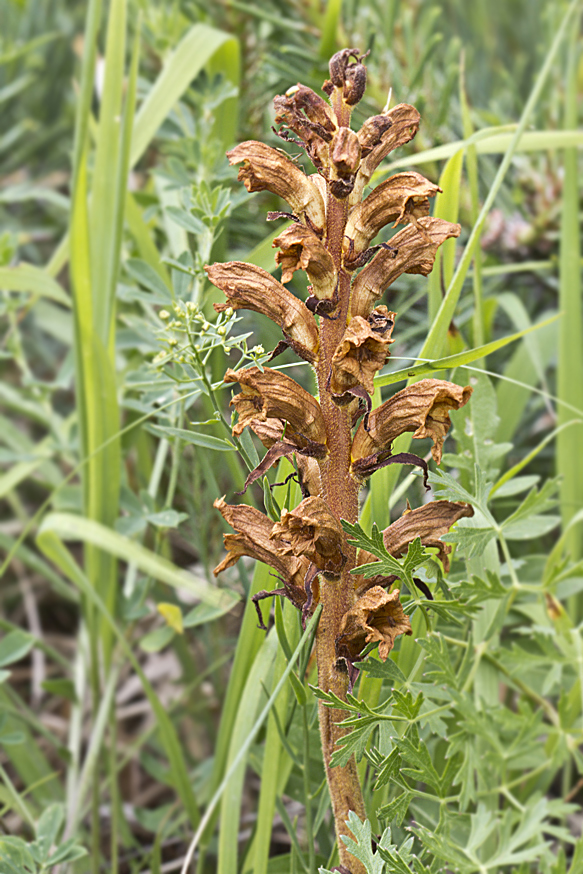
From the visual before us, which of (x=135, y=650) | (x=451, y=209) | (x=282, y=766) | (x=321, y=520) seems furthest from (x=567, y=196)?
A: (x=135, y=650)

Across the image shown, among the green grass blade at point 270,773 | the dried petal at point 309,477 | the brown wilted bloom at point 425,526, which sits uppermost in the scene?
the dried petal at point 309,477

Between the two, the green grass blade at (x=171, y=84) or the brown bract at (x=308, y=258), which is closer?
the brown bract at (x=308, y=258)

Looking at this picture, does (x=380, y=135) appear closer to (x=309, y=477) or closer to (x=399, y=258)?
(x=399, y=258)

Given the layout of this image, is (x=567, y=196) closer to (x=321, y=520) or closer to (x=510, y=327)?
(x=510, y=327)

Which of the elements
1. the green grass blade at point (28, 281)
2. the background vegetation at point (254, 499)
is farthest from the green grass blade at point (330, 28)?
the green grass blade at point (28, 281)

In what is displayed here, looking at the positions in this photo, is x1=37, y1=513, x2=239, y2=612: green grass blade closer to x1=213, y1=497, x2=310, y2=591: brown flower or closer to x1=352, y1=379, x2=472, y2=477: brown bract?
x1=213, y1=497, x2=310, y2=591: brown flower

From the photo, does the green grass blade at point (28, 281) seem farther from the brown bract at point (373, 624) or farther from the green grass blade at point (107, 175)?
the brown bract at point (373, 624)

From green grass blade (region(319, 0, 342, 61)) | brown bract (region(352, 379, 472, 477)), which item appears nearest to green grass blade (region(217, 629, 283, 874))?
brown bract (region(352, 379, 472, 477))
